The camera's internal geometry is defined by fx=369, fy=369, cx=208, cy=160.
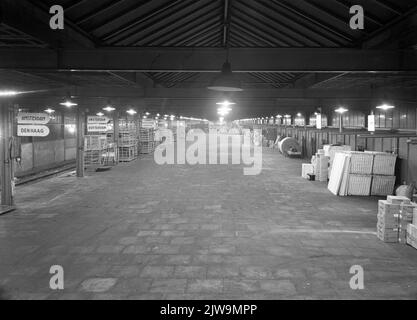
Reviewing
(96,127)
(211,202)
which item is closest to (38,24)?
(211,202)

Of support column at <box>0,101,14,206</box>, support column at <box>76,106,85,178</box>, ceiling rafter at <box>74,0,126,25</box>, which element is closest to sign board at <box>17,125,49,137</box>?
support column at <box>0,101,14,206</box>

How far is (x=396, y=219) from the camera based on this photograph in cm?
873

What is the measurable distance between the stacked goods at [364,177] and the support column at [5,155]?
1186 cm

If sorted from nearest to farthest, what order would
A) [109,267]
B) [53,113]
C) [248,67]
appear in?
[109,267], [248,67], [53,113]

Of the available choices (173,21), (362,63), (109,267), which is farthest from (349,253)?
(173,21)

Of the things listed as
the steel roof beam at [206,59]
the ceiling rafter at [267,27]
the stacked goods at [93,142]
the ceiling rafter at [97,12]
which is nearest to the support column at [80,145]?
the stacked goods at [93,142]

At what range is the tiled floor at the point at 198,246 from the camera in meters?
6.20

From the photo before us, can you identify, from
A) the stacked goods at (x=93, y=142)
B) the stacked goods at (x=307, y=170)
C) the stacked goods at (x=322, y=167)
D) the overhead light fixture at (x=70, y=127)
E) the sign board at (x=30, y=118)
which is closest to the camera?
the sign board at (x=30, y=118)

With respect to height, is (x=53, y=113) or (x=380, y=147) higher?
(x=53, y=113)

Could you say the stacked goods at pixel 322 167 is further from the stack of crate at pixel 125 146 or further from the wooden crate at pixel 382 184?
the stack of crate at pixel 125 146

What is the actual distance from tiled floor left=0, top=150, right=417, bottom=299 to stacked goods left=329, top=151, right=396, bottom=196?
685mm

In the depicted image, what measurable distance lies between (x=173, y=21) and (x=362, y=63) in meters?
4.30

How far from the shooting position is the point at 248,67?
27.9ft

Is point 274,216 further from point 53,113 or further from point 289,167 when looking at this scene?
point 53,113
